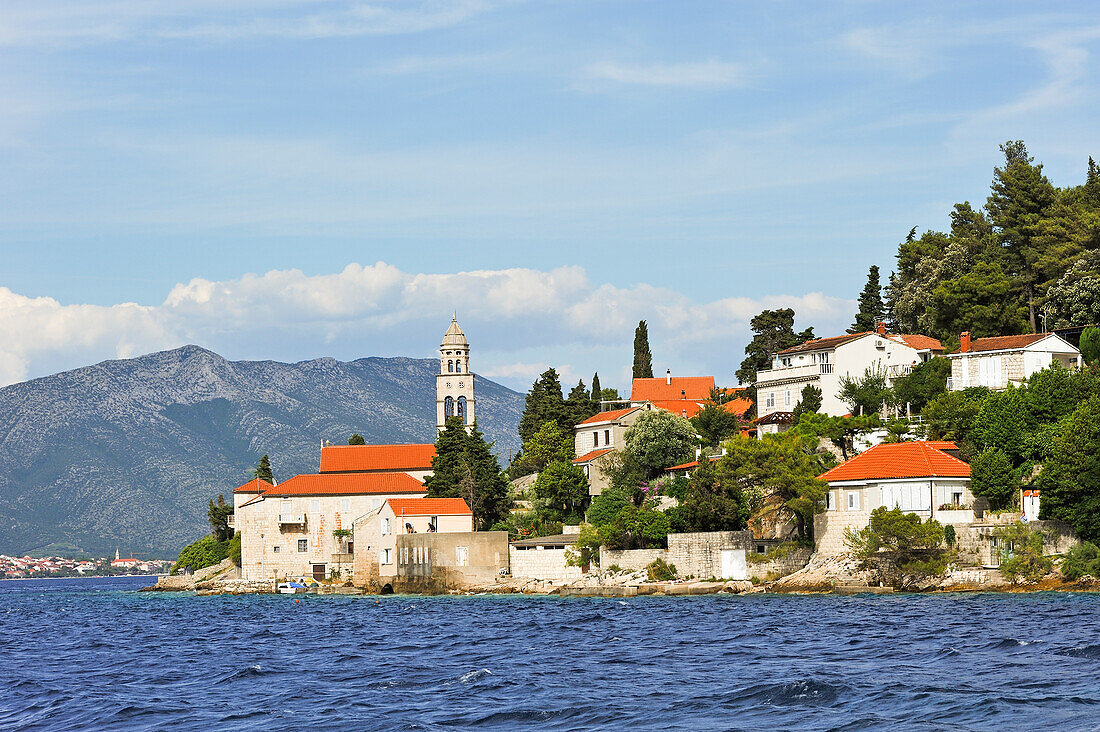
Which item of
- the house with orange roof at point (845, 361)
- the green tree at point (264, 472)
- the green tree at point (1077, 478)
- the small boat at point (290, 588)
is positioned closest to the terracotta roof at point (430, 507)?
the small boat at point (290, 588)

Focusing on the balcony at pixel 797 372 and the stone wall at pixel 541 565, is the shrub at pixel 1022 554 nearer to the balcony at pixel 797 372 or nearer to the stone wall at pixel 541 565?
the balcony at pixel 797 372

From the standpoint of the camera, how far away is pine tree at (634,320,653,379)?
101m

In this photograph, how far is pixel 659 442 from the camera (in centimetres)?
7400

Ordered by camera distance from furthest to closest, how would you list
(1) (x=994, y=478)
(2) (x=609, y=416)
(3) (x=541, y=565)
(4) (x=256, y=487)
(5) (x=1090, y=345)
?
(4) (x=256, y=487), (2) (x=609, y=416), (3) (x=541, y=565), (5) (x=1090, y=345), (1) (x=994, y=478)

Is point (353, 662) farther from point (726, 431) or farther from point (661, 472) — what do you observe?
point (726, 431)

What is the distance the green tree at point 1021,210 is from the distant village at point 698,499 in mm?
7681

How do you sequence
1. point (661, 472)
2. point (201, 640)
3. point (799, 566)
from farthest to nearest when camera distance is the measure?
point (661, 472) < point (799, 566) < point (201, 640)

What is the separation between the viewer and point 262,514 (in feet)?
290

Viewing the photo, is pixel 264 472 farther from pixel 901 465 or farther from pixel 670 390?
pixel 901 465

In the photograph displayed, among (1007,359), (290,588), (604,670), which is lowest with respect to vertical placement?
(290,588)

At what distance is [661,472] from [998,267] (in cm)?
2489

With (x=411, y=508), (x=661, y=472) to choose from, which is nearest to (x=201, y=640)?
(x=411, y=508)

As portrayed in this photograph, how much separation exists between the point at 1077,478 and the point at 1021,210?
114ft

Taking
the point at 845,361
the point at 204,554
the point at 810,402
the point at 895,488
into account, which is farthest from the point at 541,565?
the point at 204,554
